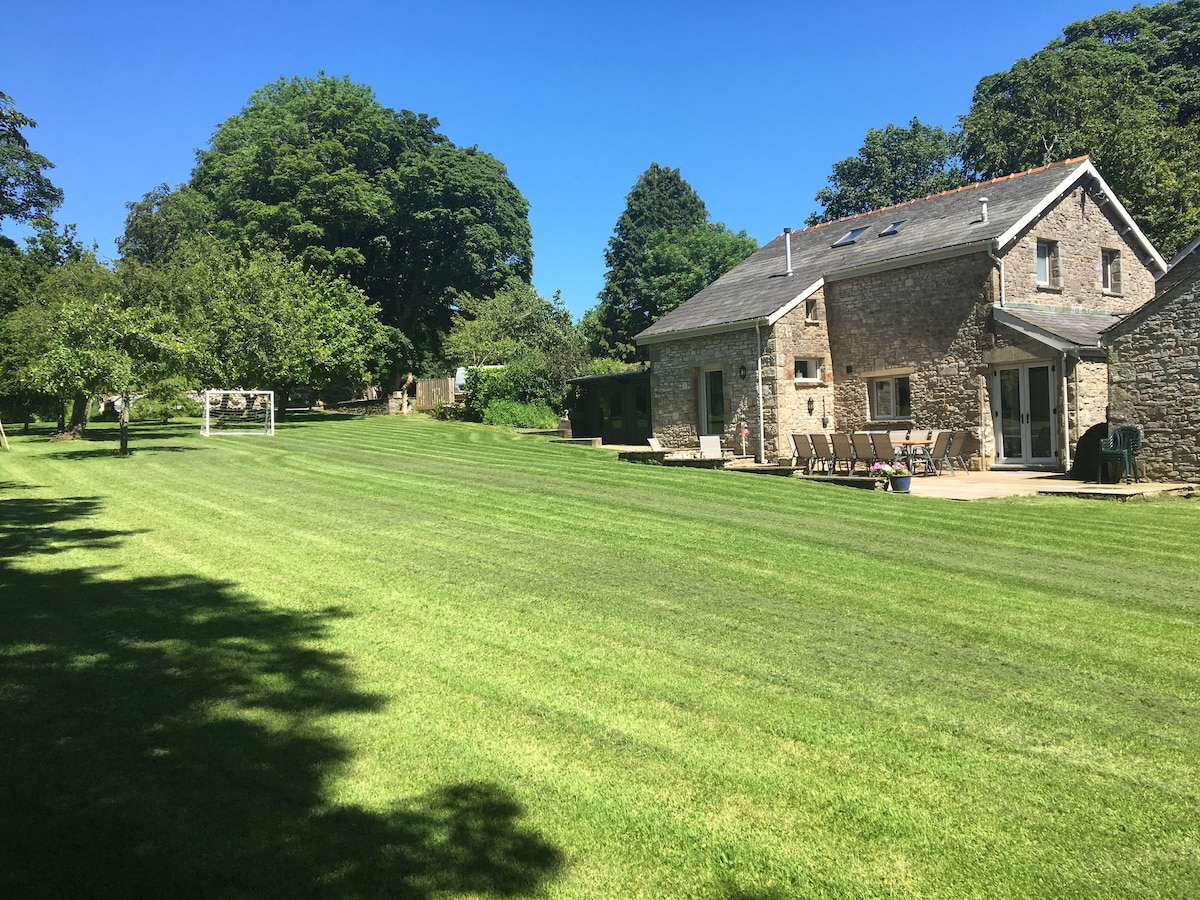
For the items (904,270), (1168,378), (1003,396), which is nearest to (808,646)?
(1168,378)

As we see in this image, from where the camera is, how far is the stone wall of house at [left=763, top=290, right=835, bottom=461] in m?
20.5

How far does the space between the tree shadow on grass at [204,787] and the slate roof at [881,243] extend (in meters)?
17.7

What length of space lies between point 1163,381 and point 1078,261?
7258 mm

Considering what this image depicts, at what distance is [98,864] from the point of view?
263 centimetres

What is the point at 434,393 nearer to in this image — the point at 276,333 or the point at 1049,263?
the point at 276,333

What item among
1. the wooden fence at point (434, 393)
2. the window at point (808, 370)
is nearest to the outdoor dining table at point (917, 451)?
the window at point (808, 370)

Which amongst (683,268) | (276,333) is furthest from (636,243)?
(276,333)

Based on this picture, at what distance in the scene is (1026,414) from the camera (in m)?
17.7

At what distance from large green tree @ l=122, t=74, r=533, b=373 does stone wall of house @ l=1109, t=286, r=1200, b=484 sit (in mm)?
38293

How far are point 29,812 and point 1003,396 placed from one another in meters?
19.3

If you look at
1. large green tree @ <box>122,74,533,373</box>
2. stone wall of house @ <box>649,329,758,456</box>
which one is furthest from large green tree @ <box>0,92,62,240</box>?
stone wall of house @ <box>649,329,758,456</box>

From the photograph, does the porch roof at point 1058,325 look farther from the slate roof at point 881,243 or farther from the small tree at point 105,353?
the small tree at point 105,353

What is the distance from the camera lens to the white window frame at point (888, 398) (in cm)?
2019

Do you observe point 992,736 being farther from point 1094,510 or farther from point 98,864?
point 1094,510
